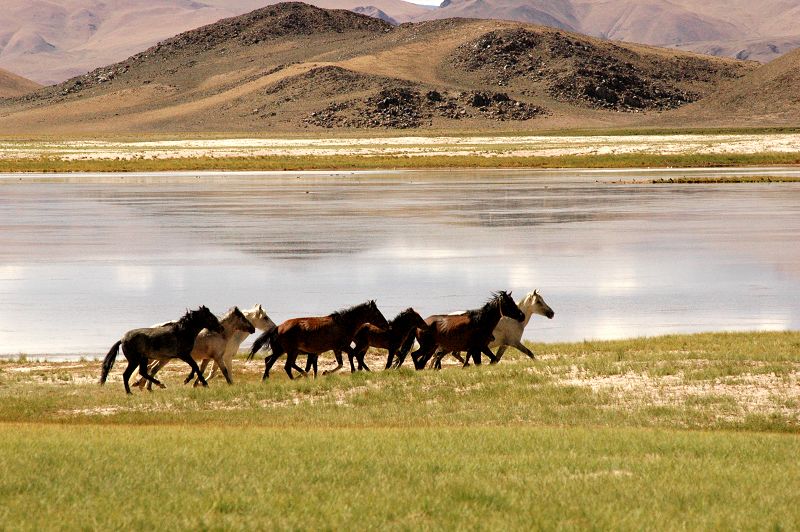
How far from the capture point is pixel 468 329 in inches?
669

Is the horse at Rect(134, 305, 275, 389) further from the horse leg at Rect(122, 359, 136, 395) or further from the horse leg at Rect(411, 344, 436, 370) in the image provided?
the horse leg at Rect(411, 344, 436, 370)

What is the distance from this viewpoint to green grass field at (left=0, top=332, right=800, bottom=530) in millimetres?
8594

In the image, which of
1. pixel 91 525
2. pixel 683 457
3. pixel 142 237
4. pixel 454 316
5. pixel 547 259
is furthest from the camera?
pixel 142 237

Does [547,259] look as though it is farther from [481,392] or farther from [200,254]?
[481,392]

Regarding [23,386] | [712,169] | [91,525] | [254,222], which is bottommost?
[91,525]

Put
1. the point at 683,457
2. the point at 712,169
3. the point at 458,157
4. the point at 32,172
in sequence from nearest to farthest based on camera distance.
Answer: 1. the point at 683,457
2. the point at 712,169
3. the point at 32,172
4. the point at 458,157

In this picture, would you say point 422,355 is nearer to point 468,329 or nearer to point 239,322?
point 468,329

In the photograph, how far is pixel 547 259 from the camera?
30547 mm

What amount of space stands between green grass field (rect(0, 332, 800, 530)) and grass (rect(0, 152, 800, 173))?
67.8 metres

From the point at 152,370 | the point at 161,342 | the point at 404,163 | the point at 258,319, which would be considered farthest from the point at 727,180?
the point at 161,342

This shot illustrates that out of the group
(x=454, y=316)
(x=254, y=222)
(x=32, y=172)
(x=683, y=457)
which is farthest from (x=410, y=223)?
(x=32, y=172)

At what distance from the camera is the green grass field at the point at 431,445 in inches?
338

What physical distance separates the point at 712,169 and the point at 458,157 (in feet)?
74.6

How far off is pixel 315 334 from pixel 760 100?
173 m
